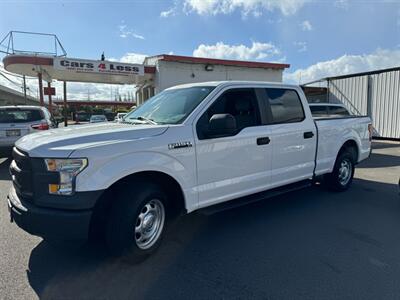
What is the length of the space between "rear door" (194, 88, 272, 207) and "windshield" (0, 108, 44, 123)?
7.04 m

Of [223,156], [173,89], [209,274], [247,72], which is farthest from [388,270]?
[247,72]

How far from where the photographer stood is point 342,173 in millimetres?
6254

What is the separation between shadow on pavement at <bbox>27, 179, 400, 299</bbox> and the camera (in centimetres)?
289

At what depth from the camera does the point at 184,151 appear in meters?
3.49

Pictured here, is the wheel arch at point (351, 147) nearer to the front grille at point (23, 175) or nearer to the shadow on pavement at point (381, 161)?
the shadow on pavement at point (381, 161)

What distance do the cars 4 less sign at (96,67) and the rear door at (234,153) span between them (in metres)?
12.6

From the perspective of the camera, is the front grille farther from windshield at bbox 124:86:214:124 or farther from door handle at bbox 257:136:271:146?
door handle at bbox 257:136:271:146

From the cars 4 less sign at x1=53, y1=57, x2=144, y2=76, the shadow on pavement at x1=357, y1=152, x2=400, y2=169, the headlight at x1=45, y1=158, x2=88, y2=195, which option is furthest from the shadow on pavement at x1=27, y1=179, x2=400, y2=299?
the cars 4 less sign at x1=53, y1=57, x2=144, y2=76

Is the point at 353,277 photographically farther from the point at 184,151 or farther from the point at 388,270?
the point at 184,151

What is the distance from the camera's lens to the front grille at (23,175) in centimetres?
303

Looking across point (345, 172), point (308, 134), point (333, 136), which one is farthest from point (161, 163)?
point (345, 172)

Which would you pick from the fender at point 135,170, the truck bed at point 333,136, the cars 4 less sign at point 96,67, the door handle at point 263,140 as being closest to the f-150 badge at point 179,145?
the fender at point 135,170

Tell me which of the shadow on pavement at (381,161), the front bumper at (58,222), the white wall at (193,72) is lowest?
the shadow on pavement at (381,161)

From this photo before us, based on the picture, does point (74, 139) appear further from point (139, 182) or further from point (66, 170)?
point (139, 182)
